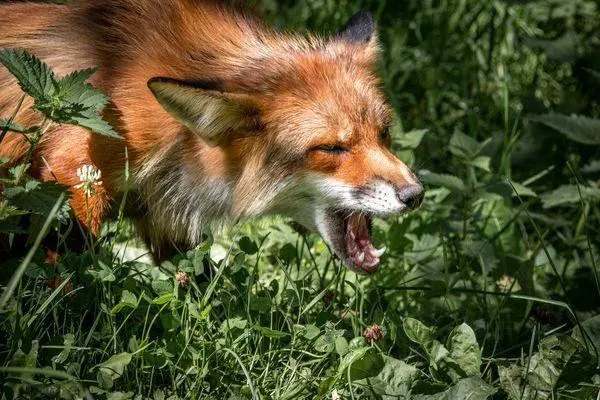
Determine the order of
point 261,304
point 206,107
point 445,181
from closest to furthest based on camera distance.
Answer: point 261,304 < point 206,107 < point 445,181

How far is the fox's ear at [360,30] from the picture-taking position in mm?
4445

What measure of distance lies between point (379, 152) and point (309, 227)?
52 centimetres

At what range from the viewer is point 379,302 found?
3826mm

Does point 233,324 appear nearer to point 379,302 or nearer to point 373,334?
point 373,334

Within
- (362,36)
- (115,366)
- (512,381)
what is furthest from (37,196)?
(362,36)

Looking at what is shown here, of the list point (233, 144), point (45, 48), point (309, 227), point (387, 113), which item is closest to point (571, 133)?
point (387, 113)

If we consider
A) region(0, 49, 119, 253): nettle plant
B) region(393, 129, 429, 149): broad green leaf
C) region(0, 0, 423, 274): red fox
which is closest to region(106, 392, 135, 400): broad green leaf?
region(0, 49, 119, 253): nettle plant

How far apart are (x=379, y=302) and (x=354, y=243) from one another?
45 cm

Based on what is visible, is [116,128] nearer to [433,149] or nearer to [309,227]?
[309,227]

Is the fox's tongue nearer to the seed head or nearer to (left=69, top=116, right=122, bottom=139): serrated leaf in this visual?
the seed head

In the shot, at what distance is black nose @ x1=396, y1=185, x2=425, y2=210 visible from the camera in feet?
12.3

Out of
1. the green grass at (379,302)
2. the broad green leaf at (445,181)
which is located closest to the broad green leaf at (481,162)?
the green grass at (379,302)

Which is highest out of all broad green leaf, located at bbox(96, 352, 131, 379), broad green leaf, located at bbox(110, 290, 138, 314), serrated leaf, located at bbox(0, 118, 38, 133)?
serrated leaf, located at bbox(0, 118, 38, 133)

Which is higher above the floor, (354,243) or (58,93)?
(58,93)
